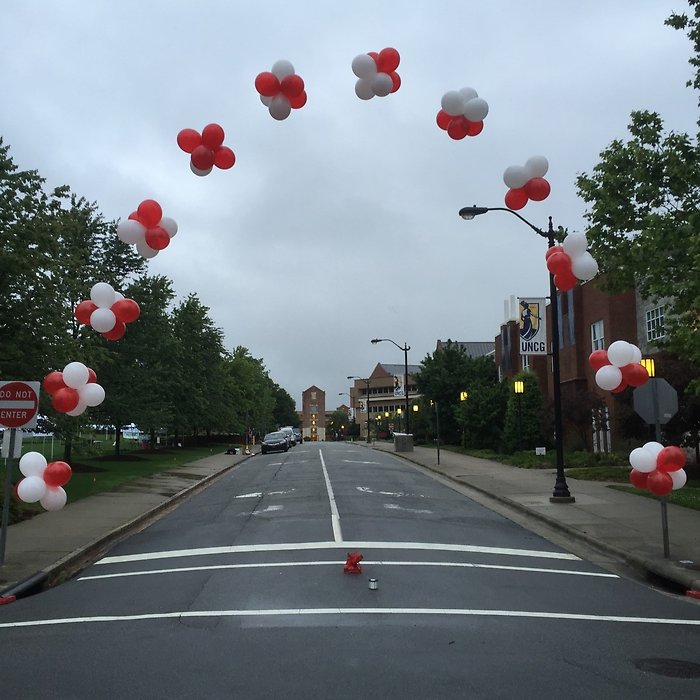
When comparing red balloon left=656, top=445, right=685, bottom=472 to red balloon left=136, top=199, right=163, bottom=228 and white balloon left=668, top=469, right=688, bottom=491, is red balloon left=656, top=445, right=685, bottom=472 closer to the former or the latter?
white balloon left=668, top=469, right=688, bottom=491

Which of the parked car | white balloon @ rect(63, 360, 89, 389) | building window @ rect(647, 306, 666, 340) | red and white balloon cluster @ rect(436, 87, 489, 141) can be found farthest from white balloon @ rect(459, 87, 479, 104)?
the parked car

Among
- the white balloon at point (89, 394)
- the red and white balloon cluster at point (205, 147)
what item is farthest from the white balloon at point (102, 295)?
the red and white balloon cluster at point (205, 147)

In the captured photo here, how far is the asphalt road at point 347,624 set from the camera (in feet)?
18.5

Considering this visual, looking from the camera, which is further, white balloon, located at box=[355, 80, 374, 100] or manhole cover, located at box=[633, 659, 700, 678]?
white balloon, located at box=[355, 80, 374, 100]

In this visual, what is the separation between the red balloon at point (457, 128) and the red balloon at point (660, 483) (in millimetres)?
5581

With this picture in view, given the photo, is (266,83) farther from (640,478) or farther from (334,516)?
(334,516)

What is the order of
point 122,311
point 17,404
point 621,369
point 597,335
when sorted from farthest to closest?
point 597,335, point 17,404, point 122,311, point 621,369

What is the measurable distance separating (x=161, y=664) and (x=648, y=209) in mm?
17337

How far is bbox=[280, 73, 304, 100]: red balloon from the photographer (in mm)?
9398

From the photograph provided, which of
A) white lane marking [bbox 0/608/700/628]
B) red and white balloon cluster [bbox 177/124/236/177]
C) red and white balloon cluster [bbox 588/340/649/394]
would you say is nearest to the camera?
white lane marking [bbox 0/608/700/628]

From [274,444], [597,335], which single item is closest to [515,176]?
[597,335]

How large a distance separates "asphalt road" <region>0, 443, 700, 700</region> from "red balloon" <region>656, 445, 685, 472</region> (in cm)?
171

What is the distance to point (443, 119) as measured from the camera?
34.5 feet

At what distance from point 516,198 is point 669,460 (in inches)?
172
